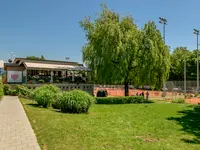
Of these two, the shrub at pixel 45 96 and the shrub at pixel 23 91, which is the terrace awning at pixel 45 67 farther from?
the shrub at pixel 45 96

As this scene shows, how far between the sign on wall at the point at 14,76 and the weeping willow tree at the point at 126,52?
10299mm

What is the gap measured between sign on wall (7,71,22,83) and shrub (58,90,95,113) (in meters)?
18.2

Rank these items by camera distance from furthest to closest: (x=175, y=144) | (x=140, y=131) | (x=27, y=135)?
(x=140, y=131)
(x=27, y=135)
(x=175, y=144)

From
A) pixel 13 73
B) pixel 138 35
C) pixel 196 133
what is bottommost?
pixel 196 133

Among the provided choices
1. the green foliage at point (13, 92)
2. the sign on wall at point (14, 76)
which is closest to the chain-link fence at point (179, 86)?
the sign on wall at point (14, 76)

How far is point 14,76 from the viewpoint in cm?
2723

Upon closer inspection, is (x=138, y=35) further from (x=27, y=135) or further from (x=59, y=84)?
A: (x=27, y=135)

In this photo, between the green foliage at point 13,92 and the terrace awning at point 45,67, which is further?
the terrace awning at point 45,67

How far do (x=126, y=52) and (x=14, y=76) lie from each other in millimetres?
15128

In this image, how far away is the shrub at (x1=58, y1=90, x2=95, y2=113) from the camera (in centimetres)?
1076

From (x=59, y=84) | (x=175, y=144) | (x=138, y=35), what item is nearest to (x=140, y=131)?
(x=175, y=144)

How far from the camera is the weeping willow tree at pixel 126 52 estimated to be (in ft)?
71.7

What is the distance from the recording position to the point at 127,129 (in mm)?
7312

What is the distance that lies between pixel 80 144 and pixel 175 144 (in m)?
2.60
